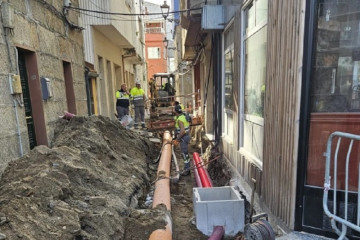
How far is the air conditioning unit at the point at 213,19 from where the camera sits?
6.12m

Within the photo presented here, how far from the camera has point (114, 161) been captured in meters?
5.11

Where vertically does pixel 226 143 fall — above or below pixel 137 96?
below

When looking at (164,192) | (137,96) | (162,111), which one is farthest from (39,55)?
(162,111)

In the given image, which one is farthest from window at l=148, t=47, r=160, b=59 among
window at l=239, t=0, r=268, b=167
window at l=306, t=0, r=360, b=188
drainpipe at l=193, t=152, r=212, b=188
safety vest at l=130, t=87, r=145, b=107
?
window at l=306, t=0, r=360, b=188

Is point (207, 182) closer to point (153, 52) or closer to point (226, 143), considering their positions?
point (226, 143)

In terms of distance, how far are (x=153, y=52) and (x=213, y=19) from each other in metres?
37.7

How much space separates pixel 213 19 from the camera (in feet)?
20.4

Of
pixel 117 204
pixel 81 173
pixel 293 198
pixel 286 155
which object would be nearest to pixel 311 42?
pixel 286 155

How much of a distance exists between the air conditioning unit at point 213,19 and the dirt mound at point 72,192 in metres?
3.74

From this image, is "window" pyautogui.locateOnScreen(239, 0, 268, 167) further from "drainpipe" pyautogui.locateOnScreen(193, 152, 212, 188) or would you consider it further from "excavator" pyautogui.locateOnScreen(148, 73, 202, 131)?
"excavator" pyautogui.locateOnScreen(148, 73, 202, 131)

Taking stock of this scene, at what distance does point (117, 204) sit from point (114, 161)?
5.59 ft

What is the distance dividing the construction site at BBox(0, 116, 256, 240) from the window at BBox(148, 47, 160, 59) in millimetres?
38476

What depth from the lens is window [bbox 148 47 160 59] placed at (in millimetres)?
42312

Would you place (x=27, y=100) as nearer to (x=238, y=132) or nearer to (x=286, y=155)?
(x=238, y=132)
